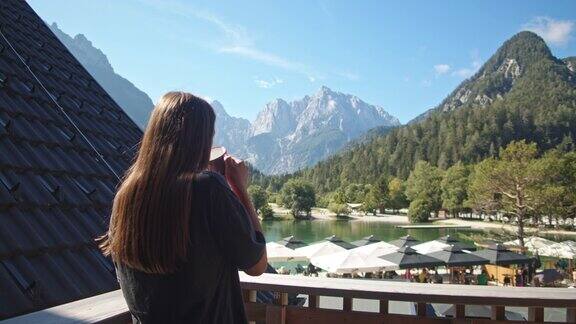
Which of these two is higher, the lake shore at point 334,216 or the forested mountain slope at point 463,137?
the forested mountain slope at point 463,137

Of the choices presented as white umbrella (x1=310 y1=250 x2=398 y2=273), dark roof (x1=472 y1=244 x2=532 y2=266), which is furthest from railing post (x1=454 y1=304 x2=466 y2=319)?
dark roof (x1=472 y1=244 x2=532 y2=266)

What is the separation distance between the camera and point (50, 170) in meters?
3.45

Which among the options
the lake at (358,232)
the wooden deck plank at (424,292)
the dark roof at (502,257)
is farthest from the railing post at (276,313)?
the lake at (358,232)

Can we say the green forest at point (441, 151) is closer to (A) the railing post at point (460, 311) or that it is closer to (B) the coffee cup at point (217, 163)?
(A) the railing post at point (460, 311)

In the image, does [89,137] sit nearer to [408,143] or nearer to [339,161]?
[408,143]

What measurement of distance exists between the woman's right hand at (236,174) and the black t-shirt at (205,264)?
4.7 inches

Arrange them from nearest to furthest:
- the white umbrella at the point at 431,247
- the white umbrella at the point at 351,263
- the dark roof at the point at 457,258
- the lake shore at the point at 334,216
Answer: the dark roof at the point at 457,258 → the white umbrella at the point at 351,263 → the white umbrella at the point at 431,247 → the lake shore at the point at 334,216

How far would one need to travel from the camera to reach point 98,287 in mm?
2730

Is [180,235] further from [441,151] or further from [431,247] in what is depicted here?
[441,151]

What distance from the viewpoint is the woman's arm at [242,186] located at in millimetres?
1368

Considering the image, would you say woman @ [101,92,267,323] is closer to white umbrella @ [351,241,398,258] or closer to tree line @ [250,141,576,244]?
white umbrella @ [351,241,398,258]

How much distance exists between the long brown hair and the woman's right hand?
81 mm

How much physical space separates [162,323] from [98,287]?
1.67 m

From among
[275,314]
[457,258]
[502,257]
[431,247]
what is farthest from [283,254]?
[275,314]
